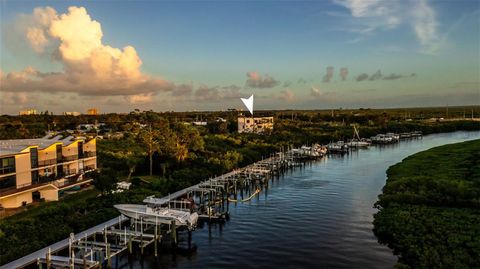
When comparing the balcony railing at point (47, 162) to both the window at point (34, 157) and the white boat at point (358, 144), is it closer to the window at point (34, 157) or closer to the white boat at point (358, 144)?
the window at point (34, 157)

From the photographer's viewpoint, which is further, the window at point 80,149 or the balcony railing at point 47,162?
the window at point 80,149

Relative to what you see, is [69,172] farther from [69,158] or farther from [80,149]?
[80,149]

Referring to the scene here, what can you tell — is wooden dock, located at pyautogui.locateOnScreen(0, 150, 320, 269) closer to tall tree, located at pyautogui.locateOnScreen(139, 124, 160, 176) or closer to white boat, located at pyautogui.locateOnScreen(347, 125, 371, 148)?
tall tree, located at pyautogui.locateOnScreen(139, 124, 160, 176)

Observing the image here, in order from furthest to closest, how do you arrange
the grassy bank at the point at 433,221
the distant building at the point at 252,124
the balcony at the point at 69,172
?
the distant building at the point at 252,124 → the balcony at the point at 69,172 → the grassy bank at the point at 433,221

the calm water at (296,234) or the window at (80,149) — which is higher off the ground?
the window at (80,149)

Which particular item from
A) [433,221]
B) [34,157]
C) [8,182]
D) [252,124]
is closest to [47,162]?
[34,157]

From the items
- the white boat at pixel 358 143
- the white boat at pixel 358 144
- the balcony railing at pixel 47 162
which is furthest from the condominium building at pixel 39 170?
the white boat at pixel 358 143

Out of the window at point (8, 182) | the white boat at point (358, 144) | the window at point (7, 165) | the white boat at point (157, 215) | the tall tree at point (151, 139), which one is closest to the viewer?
the white boat at point (157, 215)
